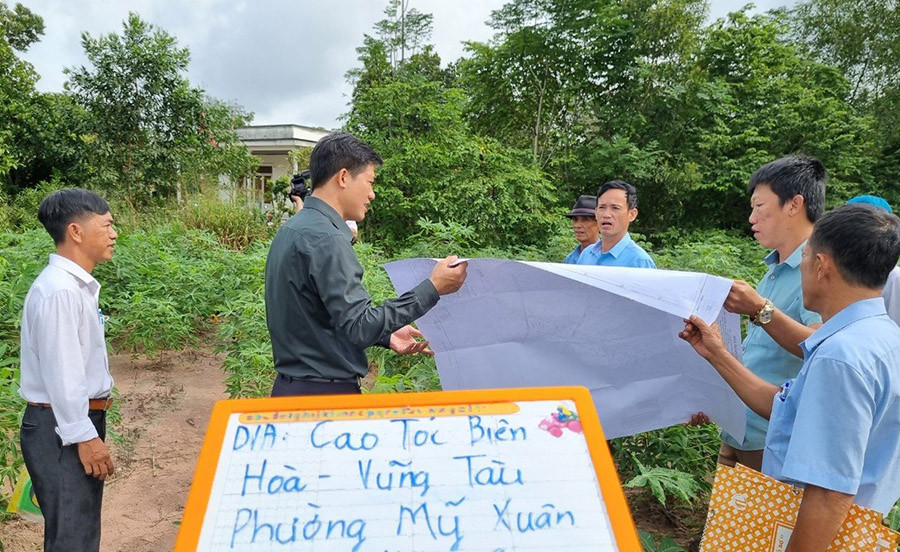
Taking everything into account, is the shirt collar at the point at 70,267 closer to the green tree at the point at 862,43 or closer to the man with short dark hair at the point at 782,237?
the man with short dark hair at the point at 782,237

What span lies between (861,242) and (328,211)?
53.5 inches

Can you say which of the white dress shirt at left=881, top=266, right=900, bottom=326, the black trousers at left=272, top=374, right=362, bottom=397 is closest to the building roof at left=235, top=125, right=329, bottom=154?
the black trousers at left=272, top=374, right=362, bottom=397

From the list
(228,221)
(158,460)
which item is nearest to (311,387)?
(158,460)

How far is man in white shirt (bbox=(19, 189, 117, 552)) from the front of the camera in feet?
5.69

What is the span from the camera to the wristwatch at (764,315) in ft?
4.75

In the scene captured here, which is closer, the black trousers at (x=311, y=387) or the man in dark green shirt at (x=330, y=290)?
the man in dark green shirt at (x=330, y=290)

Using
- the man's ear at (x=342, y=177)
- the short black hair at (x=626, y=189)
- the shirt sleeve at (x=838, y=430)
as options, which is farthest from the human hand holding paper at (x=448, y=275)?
the short black hair at (x=626, y=189)

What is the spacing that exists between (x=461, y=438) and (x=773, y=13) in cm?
1419

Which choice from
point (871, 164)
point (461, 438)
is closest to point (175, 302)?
point (461, 438)

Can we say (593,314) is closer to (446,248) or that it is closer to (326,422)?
(326,422)

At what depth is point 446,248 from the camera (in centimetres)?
534

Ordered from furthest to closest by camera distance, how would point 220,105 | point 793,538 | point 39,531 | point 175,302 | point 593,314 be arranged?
point 220,105, point 175,302, point 39,531, point 593,314, point 793,538

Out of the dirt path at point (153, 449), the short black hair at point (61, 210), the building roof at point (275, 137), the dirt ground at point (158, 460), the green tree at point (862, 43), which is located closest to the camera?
the short black hair at point (61, 210)

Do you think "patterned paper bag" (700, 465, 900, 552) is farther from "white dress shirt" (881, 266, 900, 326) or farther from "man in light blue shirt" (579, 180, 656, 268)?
"man in light blue shirt" (579, 180, 656, 268)
